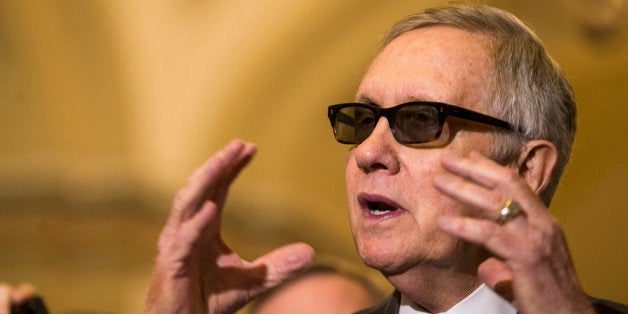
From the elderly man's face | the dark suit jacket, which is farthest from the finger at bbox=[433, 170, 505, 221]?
the dark suit jacket

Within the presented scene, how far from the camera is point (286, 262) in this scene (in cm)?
163

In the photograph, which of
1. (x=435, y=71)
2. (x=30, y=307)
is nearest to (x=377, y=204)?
(x=435, y=71)

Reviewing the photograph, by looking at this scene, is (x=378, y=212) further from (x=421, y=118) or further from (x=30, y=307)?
(x=30, y=307)

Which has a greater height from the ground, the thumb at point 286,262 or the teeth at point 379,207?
the teeth at point 379,207

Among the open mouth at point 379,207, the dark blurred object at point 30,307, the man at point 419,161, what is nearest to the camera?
the dark blurred object at point 30,307

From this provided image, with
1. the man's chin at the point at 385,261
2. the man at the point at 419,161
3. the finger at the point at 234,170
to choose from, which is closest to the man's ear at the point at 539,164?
the man at the point at 419,161

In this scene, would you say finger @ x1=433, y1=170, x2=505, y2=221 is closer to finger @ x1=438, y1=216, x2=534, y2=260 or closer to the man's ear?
finger @ x1=438, y1=216, x2=534, y2=260

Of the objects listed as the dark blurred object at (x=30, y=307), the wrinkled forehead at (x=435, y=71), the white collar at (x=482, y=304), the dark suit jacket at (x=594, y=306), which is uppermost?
the wrinkled forehead at (x=435, y=71)

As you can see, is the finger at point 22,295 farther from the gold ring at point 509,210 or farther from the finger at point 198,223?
the gold ring at point 509,210

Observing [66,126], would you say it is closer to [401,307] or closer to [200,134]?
[200,134]

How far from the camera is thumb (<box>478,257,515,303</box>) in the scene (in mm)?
1357

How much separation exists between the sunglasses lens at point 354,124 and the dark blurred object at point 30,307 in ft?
2.30

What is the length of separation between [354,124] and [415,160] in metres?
0.19

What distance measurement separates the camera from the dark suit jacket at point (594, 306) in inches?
70.3
